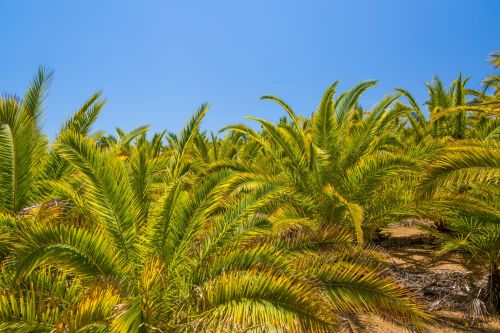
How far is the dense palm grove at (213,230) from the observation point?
2910 mm

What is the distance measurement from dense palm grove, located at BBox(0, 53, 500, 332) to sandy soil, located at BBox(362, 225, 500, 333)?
404mm

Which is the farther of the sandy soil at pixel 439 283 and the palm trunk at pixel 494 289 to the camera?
the palm trunk at pixel 494 289

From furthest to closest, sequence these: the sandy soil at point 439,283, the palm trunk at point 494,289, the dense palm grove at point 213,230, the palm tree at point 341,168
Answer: the palm tree at point 341,168
the palm trunk at point 494,289
the sandy soil at point 439,283
the dense palm grove at point 213,230

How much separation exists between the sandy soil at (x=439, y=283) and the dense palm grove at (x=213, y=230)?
0.40m

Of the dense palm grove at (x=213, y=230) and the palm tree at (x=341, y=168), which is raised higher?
the palm tree at (x=341, y=168)

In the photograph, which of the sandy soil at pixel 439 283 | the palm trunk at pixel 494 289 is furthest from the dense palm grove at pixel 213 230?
the sandy soil at pixel 439 283

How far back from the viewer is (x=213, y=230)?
4293mm

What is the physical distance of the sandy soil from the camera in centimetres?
507

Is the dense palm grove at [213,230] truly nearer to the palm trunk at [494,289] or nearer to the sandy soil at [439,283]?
the palm trunk at [494,289]

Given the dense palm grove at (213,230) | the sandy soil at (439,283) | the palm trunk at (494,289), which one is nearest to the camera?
the dense palm grove at (213,230)

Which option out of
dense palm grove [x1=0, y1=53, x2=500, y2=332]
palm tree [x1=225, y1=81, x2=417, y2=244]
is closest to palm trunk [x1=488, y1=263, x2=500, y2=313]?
dense palm grove [x1=0, y1=53, x2=500, y2=332]

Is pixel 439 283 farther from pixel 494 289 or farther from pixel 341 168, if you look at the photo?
pixel 341 168

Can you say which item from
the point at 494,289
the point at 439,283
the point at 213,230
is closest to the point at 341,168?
the point at 439,283

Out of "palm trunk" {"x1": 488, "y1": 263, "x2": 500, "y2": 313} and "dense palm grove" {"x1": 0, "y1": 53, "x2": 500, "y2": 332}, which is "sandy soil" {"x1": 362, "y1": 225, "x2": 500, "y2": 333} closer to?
"palm trunk" {"x1": 488, "y1": 263, "x2": 500, "y2": 313}
